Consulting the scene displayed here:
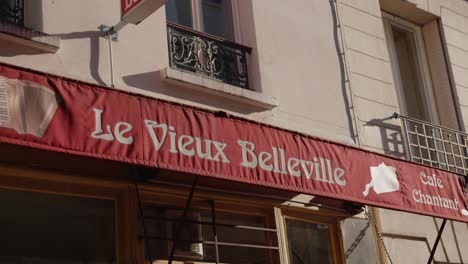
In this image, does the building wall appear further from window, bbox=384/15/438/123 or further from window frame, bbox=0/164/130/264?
window frame, bbox=0/164/130/264

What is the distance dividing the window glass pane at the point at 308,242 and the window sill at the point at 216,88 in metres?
1.31

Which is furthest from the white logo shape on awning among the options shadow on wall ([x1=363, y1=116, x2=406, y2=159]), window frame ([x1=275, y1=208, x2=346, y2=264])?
shadow on wall ([x1=363, y1=116, x2=406, y2=159])

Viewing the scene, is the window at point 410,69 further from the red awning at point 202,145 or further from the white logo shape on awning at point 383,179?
the white logo shape on awning at point 383,179

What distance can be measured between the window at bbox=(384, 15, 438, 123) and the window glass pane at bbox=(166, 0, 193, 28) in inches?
144

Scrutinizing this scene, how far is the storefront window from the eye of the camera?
22.9 feet

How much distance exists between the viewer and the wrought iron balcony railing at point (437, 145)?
1001 centimetres

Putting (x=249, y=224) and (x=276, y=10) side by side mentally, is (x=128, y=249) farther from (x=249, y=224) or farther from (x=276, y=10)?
(x=276, y=10)

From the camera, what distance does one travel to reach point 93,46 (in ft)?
23.0

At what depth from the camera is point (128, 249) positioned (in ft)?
21.9

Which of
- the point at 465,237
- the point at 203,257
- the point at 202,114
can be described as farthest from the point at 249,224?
the point at 465,237

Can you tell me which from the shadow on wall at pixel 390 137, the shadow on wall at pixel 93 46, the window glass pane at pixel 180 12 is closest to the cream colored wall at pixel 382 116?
the shadow on wall at pixel 390 137

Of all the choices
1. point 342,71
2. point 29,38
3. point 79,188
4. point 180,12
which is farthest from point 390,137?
point 29,38

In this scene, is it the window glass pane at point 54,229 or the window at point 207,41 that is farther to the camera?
the window at point 207,41

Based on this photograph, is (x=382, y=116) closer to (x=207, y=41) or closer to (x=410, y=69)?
(x=410, y=69)
